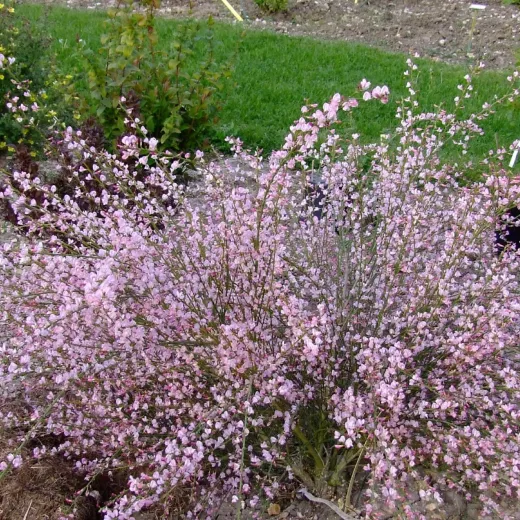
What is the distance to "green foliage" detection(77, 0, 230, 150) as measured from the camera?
4816mm

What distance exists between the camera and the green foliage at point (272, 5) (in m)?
9.99

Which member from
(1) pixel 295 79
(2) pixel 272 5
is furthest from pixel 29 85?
(2) pixel 272 5

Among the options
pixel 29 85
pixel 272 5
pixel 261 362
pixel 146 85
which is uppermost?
pixel 272 5

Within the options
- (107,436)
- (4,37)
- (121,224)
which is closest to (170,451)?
(107,436)

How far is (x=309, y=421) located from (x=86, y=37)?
672cm

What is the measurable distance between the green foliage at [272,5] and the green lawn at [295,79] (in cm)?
138

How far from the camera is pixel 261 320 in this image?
8.63 feet

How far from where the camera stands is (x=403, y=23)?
9.74 meters

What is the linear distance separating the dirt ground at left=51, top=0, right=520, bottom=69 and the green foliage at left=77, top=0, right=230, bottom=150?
4455 millimetres

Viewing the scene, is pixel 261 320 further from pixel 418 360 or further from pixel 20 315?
pixel 20 315

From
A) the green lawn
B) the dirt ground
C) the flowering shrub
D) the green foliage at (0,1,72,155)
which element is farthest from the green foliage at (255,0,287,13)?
the flowering shrub

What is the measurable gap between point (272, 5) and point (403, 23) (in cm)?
202

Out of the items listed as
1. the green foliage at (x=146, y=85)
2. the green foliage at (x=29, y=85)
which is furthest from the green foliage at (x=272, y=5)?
the green foliage at (x=146, y=85)

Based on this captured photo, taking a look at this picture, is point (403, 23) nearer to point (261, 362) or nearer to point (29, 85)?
point (29, 85)
